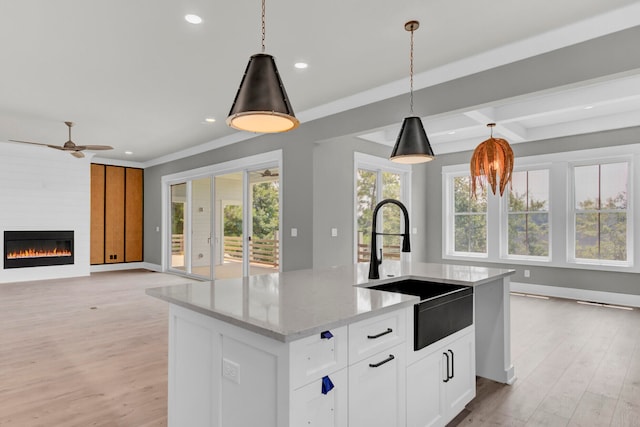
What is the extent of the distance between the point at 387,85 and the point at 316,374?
11.7 ft

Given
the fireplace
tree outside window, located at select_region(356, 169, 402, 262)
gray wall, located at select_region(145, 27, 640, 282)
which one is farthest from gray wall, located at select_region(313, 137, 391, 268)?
the fireplace

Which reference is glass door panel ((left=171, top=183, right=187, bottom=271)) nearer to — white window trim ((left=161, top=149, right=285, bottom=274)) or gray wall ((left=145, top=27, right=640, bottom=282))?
white window trim ((left=161, top=149, right=285, bottom=274))

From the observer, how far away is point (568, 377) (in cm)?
299

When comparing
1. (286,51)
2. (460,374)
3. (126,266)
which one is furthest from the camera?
(126,266)

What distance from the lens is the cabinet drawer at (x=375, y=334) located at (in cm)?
156

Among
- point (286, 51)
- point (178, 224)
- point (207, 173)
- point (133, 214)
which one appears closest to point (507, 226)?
point (286, 51)

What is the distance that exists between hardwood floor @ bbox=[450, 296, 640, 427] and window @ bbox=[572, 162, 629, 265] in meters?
1.20

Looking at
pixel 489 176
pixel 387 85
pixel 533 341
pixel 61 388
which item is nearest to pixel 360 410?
pixel 61 388

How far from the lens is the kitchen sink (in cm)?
195

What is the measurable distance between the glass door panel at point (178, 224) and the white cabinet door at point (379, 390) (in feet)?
24.4

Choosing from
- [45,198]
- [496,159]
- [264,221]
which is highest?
[496,159]

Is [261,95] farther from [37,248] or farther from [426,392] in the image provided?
[37,248]

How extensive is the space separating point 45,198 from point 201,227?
3.32 m

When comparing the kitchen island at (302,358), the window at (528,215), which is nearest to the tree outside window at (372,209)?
the window at (528,215)
